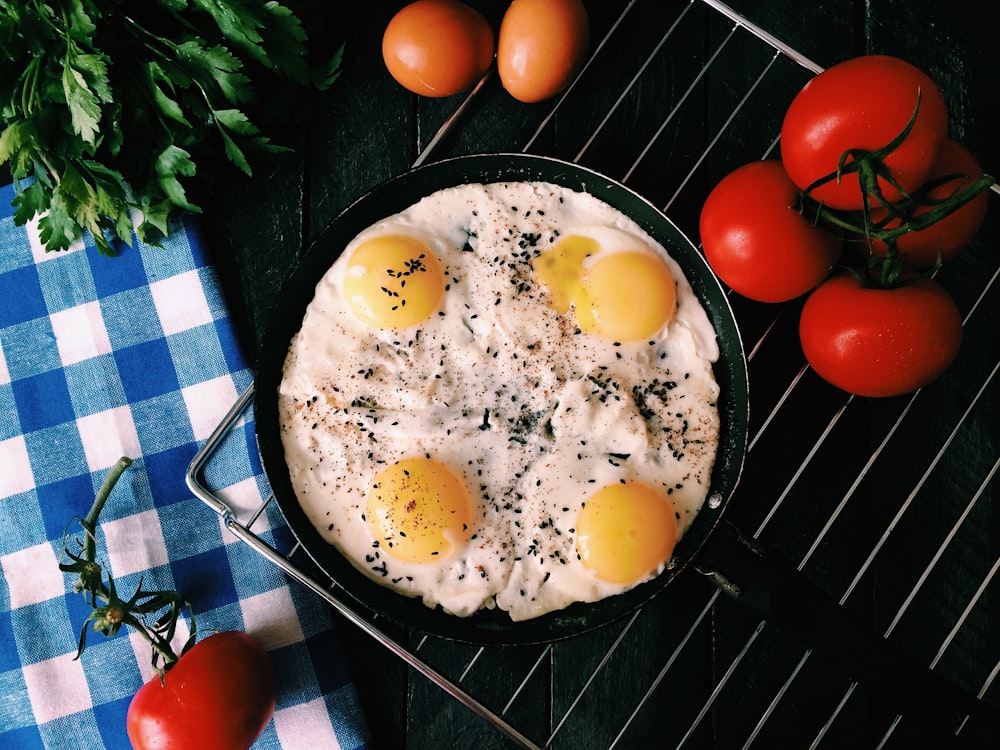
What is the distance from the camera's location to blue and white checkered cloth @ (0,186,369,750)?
1.52m

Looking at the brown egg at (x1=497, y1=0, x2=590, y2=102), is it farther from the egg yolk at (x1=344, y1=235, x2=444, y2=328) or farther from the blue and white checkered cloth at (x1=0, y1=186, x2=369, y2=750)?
the blue and white checkered cloth at (x1=0, y1=186, x2=369, y2=750)

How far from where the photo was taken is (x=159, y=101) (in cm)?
138

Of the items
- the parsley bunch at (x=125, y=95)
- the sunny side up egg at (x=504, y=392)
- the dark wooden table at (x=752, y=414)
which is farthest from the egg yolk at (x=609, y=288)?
the parsley bunch at (x=125, y=95)

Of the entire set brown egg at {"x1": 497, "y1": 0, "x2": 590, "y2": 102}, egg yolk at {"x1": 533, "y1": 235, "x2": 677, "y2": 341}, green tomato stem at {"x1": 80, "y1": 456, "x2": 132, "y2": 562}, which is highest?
brown egg at {"x1": 497, "y1": 0, "x2": 590, "y2": 102}

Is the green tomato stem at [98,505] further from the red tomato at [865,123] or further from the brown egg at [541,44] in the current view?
the red tomato at [865,123]

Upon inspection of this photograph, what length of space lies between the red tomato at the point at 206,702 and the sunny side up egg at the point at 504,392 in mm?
282

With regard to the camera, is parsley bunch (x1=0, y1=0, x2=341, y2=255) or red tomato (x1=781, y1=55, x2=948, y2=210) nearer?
red tomato (x1=781, y1=55, x2=948, y2=210)

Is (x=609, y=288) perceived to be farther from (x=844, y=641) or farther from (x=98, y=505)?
(x=98, y=505)

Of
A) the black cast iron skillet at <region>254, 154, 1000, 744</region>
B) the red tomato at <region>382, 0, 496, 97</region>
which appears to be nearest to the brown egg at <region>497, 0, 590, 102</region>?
the red tomato at <region>382, 0, 496, 97</region>

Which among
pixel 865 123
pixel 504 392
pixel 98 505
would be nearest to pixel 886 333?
pixel 865 123

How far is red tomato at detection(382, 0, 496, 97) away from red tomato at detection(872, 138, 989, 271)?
0.75 meters

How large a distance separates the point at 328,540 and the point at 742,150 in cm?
110

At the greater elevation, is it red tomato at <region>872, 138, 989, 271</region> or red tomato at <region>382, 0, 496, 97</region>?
red tomato at <region>872, 138, 989, 271</region>

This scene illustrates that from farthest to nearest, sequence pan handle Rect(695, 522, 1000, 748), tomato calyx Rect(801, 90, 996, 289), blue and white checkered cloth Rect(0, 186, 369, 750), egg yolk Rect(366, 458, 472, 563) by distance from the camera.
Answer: blue and white checkered cloth Rect(0, 186, 369, 750) → egg yolk Rect(366, 458, 472, 563) → pan handle Rect(695, 522, 1000, 748) → tomato calyx Rect(801, 90, 996, 289)
